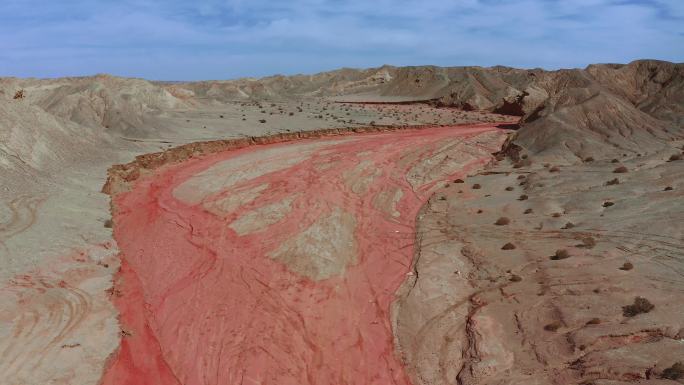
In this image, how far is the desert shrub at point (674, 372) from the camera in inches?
382

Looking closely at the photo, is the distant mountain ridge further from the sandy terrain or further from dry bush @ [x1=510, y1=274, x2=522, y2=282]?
dry bush @ [x1=510, y1=274, x2=522, y2=282]

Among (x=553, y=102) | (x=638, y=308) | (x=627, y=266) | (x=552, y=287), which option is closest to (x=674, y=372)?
(x=638, y=308)

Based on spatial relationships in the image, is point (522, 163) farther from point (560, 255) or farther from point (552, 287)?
point (552, 287)

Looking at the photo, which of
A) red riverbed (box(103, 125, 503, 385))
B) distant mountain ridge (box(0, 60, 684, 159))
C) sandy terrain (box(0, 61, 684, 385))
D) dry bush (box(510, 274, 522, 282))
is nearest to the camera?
sandy terrain (box(0, 61, 684, 385))

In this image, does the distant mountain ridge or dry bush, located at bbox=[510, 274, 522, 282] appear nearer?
dry bush, located at bbox=[510, 274, 522, 282]

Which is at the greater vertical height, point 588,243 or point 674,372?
point 588,243

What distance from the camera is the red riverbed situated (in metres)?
12.4

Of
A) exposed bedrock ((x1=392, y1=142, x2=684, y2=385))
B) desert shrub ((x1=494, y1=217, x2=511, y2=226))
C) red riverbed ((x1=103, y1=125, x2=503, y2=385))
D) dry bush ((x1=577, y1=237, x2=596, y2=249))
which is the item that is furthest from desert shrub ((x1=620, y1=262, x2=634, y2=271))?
red riverbed ((x1=103, y1=125, x2=503, y2=385))

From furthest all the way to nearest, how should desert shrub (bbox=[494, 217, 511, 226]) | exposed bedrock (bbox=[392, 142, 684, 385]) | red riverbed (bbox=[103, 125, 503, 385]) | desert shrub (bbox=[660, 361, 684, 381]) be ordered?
desert shrub (bbox=[494, 217, 511, 226]) → red riverbed (bbox=[103, 125, 503, 385]) → exposed bedrock (bbox=[392, 142, 684, 385]) → desert shrub (bbox=[660, 361, 684, 381])

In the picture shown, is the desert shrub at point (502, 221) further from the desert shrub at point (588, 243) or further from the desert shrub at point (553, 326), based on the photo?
the desert shrub at point (553, 326)

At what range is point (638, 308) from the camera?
1242cm

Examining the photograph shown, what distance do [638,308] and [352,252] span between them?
893cm

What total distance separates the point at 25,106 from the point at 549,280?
2590cm

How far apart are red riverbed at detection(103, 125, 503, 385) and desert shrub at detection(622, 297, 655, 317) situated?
17.5 feet
